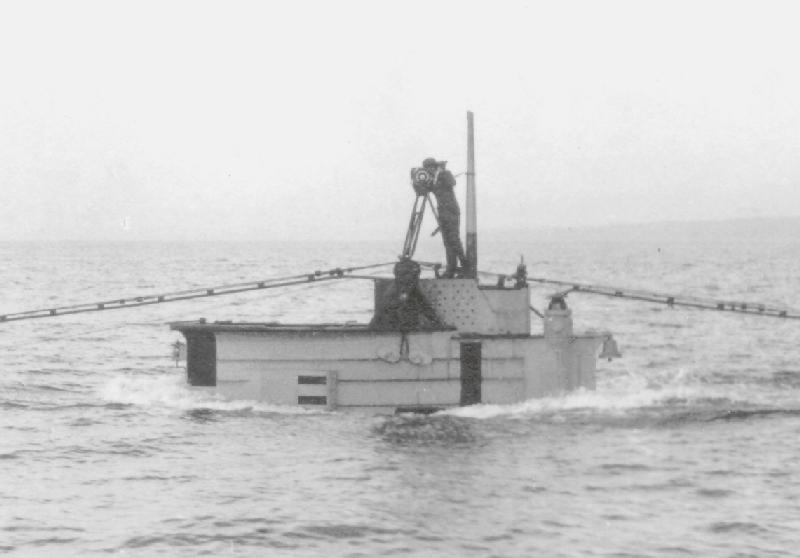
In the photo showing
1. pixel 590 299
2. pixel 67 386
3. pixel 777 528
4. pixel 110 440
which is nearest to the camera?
pixel 777 528

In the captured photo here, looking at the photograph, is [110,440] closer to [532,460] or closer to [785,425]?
[532,460]

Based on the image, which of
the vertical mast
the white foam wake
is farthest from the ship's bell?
the vertical mast

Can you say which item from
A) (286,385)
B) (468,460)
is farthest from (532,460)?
(286,385)

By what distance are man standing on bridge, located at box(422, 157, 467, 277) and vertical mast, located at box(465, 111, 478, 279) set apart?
0.18m

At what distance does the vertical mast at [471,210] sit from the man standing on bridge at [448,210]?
0.60 ft

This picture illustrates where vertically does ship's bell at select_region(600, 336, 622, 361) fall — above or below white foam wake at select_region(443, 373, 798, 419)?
above

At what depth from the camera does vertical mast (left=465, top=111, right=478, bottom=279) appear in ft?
84.1

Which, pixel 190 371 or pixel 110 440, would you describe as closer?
pixel 110 440

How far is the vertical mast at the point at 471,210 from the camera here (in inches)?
1009

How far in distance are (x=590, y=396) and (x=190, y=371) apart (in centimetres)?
835

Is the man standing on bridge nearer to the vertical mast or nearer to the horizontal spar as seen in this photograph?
the vertical mast

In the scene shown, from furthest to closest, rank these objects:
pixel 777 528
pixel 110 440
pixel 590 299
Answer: pixel 590 299 < pixel 110 440 < pixel 777 528

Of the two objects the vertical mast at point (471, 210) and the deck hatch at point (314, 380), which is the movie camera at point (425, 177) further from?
the deck hatch at point (314, 380)

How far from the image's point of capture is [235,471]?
2070 cm
